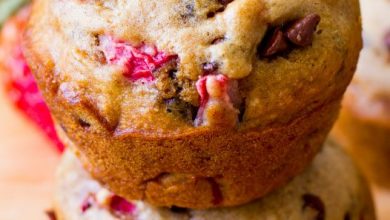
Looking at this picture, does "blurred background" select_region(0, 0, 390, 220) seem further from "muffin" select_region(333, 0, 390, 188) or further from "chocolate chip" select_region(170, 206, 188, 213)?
"chocolate chip" select_region(170, 206, 188, 213)

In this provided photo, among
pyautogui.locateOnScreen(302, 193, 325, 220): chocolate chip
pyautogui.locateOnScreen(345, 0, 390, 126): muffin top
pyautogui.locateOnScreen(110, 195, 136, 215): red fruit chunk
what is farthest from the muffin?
pyautogui.locateOnScreen(110, 195, 136, 215): red fruit chunk

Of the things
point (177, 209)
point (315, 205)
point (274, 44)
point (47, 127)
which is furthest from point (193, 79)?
point (47, 127)

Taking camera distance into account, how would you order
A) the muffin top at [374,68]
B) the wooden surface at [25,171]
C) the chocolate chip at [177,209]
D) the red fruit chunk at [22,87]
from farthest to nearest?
the red fruit chunk at [22,87] < the wooden surface at [25,171] < the muffin top at [374,68] < the chocolate chip at [177,209]

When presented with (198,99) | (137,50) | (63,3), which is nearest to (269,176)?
(198,99)

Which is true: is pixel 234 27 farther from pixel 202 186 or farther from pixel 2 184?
pixel 2 184

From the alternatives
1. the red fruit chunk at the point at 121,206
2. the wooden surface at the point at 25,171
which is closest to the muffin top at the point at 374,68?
the wooden surface at the point at 25,171

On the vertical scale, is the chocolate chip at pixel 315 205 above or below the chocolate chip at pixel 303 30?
below

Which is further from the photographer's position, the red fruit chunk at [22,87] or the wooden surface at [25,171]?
the red fruit chunk at [22,87]

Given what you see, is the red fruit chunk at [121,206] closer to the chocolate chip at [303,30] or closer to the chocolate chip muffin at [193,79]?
the chocolate chip muffin at [193,79]
